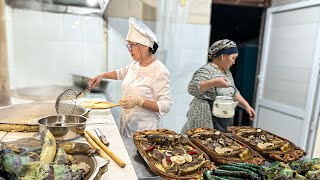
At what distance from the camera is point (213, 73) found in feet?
5.62

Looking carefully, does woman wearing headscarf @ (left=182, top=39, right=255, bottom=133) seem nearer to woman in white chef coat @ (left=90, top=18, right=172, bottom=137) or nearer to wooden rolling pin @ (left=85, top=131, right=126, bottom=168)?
woman in white chef coat @ (left=90, top=18, right=172, bottom=137)

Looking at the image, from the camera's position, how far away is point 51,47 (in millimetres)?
2484

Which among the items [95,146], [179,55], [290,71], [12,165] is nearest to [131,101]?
[95,146]

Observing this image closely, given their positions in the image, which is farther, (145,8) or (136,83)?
(145,8)

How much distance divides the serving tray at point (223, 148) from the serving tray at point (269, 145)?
0.05m

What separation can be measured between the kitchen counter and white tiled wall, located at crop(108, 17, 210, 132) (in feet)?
3.30

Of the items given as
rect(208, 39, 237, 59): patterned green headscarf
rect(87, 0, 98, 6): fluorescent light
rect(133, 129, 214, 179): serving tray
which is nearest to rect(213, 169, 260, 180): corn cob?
rect(133, 129, 214, 179): serving tray

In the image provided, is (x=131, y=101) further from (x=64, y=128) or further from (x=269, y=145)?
(x=269, y=145)

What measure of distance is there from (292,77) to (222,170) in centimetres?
220

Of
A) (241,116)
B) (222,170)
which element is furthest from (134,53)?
(241,116)

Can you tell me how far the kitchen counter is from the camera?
32.2 inches

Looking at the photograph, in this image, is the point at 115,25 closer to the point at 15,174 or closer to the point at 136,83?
the point at 136,83

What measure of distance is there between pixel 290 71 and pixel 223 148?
2000 mm

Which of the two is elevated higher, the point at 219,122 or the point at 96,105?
the point at 96,105
